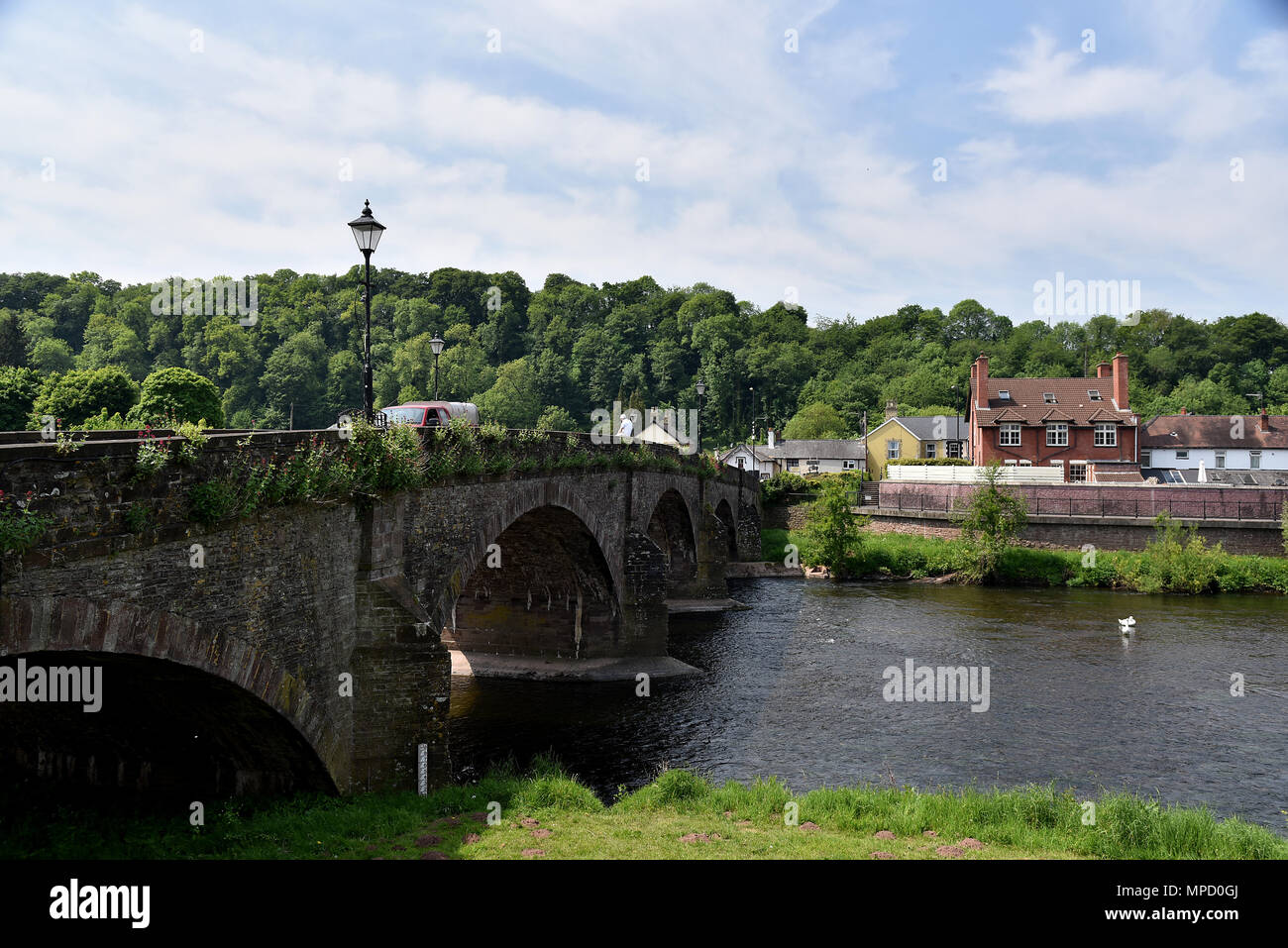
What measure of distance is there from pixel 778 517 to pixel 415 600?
56.4 meters

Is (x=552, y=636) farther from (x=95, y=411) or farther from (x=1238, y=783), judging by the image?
(x=95, y=411)

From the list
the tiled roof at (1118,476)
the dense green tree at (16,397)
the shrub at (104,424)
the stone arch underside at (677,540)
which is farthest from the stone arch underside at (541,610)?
the tiled roof at (1118,476)

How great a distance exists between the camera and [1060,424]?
73812 mm

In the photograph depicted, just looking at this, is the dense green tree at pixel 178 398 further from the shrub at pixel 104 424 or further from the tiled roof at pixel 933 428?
the tiled roof at pixel 933 428

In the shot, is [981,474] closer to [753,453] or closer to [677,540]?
[677,540]

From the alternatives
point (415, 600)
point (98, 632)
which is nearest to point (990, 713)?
point (415, 600)

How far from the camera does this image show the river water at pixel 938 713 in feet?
69.5

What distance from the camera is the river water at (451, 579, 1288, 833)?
21.2 meters

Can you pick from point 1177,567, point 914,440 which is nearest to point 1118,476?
point 1177,567

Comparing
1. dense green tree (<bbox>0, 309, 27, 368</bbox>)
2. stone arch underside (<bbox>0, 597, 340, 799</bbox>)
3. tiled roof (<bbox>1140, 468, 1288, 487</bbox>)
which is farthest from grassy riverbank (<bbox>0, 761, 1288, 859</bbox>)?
dense green tree (<bbox>0, 309, 27, 368</bbox>)

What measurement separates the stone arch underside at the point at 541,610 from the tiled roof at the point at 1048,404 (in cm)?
5306

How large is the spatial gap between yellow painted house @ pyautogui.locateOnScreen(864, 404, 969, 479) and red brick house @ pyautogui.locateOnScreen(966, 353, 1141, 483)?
11721mm

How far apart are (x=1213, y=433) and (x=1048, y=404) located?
14.0 meters
